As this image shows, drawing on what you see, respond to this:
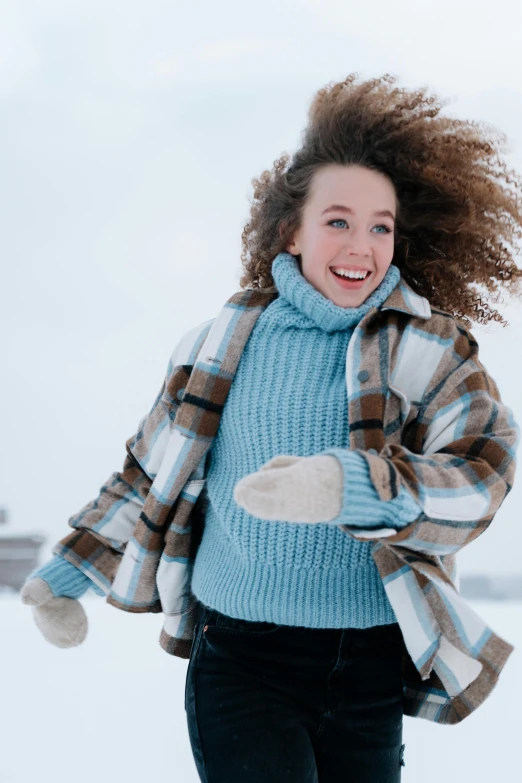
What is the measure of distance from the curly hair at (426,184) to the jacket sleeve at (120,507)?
0.76 ft

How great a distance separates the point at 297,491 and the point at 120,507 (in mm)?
558

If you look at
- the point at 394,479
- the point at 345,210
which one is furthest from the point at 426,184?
the point at 394,479

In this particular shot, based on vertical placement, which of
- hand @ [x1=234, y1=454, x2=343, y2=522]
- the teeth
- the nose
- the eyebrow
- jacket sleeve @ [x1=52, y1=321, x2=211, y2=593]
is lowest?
jacket sleeve @ [x1=52, y1=321, x2=211, y2=593]

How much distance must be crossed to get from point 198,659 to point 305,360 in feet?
1.37

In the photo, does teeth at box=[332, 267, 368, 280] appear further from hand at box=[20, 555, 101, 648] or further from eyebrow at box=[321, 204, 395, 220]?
hand at box=[20, 555, 101, 648]

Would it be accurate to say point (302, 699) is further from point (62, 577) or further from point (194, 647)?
point (62, 577)

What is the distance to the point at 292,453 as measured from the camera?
1.17 meters

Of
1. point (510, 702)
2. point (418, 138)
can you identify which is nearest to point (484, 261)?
point (418, 138)

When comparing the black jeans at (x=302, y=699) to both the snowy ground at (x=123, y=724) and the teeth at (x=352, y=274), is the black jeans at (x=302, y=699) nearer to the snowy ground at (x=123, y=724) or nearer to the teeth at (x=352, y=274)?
the teeth at (x=352, y=274)

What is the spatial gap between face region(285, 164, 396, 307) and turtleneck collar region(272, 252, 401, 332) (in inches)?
0.6

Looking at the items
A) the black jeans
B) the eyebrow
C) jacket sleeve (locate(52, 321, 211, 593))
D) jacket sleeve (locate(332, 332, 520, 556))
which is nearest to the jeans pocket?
the black jeans

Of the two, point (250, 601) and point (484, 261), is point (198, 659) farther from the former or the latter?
point (484, 261)

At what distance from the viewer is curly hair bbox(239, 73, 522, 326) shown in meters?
1.34

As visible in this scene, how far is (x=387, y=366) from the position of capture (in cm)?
116
